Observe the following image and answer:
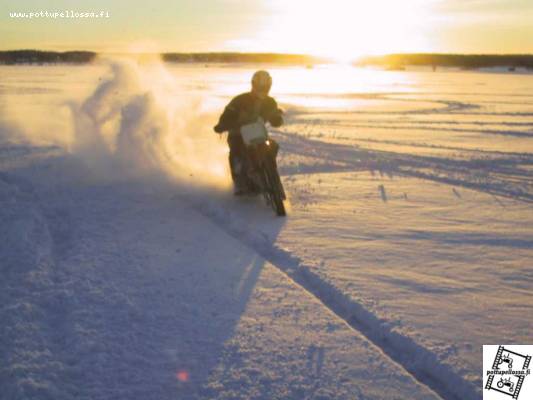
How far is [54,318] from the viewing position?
356 cm

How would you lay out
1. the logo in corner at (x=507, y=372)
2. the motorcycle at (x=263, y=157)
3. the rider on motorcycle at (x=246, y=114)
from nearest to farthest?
the logo in corner at (x=507, y=372) → the motorcycle at (x=263, y=157) → the rider on motorcycle at (x=246, y=114)

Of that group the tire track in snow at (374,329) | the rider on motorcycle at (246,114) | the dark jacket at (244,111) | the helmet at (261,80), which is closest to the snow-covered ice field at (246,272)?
the tire track in snow at (374,329)

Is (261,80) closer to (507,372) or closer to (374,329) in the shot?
(374,329)

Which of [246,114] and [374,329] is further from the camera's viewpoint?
[246,114]

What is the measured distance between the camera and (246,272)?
452 centimetres

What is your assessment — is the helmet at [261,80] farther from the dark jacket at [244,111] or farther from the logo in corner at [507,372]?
the logo in corner at [507,372]

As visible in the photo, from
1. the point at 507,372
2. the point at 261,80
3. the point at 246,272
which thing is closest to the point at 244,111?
the point at 261,80

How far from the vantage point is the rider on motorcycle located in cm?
685

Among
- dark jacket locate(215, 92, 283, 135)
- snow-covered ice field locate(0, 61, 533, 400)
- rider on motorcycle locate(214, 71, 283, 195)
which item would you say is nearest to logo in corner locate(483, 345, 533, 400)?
snow-covered ice field locate(0, 61, 533, 400)

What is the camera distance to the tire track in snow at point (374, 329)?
300 cm

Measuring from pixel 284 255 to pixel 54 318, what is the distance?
220 centimetres

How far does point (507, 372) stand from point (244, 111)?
476 centimetres

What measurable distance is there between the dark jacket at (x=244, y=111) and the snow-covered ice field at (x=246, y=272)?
104 cm

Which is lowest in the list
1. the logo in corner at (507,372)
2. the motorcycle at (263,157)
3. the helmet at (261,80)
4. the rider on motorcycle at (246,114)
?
the logo in corner at (507,372)
